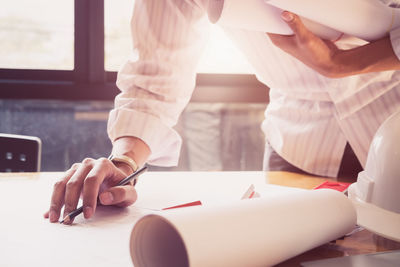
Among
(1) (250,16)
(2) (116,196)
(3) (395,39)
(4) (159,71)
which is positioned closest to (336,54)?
(3) (395,39)

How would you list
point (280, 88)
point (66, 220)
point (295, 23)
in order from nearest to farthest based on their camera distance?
point (66, 220) → point (295, 23) → point (280, 88)

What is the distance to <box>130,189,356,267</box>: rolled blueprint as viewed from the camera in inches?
16.5

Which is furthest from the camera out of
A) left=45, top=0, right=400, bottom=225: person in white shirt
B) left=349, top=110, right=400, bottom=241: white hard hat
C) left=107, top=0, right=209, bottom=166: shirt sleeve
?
left=107, top=0, right=209, bottom=166: shirt sleeve

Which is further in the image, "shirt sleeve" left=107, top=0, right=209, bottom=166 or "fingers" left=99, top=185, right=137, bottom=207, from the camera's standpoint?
"shirt sleeve" left=107, top=0, right=209, bottom=166

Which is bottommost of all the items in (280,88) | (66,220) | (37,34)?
(66,220)

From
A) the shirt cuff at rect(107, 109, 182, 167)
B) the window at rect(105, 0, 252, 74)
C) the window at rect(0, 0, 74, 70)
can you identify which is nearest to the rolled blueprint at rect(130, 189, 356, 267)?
the shirt cuff at rect(107, 109, 182, 167)

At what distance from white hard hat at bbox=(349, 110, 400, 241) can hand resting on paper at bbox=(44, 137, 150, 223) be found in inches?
14.0

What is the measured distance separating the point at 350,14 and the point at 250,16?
0.52ft

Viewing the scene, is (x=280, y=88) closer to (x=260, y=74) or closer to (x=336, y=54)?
(x=260, y=74)

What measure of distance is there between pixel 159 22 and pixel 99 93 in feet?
4.46

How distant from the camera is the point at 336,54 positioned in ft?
2.91

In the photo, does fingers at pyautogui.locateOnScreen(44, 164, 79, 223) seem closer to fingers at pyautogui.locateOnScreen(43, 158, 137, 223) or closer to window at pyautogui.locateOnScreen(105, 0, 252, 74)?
fingers at pyautogui.locateOnScreen(43, 158, 137, 223)

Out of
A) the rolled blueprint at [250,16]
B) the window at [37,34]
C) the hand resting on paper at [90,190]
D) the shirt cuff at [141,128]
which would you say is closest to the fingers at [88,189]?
the hand resting on paper at [90,190]

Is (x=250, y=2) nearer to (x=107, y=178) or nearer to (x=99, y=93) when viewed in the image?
(x=107, y=178)
